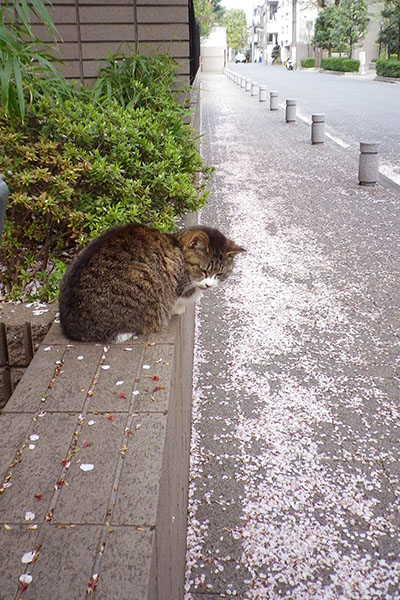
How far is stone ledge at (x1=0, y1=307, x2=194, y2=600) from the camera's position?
1.39 m

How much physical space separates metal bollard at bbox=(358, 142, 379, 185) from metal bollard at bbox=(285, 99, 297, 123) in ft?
28.3

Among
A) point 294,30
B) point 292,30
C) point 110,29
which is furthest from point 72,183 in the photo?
point 292,30

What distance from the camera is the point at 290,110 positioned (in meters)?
17.5

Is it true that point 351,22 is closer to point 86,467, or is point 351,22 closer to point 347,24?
point 347,24

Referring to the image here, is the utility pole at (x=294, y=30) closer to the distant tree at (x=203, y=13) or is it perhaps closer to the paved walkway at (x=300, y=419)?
the distant tree at (x=203, y=13)

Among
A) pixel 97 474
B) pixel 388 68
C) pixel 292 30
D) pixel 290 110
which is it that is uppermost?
pixel 292 30

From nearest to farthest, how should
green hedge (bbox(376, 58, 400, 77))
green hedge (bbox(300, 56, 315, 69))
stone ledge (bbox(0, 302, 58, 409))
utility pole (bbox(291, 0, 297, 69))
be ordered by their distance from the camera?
stone ledge (bbox(0, 302, 58, 409)) → green hedge (bbox(376, 58, 400, 77)) → green hedge (bbox(300, 56, 315, 69)) → utility pole (bbox(291, 0, 297, 69))

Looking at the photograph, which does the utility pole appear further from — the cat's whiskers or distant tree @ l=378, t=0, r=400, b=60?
the cat's whiskers

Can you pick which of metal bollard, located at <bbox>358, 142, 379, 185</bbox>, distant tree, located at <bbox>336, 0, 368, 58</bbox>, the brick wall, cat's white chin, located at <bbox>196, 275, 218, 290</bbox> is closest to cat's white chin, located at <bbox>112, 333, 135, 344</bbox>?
cat's white chin, located at <bbox>196, 275, 218, 290</bbox>

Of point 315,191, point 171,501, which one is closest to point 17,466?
point 171,501

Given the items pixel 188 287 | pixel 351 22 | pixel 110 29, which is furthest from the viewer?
pixel 351 22

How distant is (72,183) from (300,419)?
206 cm

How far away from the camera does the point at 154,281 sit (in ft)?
9.50

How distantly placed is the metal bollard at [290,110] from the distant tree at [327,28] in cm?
4376
